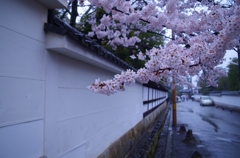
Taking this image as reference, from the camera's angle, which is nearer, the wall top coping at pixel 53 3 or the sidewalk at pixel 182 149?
the wall top coping at pixel 53 3

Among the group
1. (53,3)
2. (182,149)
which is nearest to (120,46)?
(182,149)

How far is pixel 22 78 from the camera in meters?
2.28

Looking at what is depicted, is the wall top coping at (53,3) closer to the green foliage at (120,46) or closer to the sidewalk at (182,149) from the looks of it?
the green foliage at (120,46)

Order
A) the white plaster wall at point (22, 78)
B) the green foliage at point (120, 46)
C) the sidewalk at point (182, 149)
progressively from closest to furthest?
the white plaster wall at point (22, 78) < the sidewalk at point (182, 149) < the green foliage at point (120, 46)

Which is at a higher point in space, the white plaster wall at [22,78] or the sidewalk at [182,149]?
the white plaster wall at [22,78]

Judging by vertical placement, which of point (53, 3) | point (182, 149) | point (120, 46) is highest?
point (120, 46)

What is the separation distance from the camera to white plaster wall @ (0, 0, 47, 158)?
6.78ft

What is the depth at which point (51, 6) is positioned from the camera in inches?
112

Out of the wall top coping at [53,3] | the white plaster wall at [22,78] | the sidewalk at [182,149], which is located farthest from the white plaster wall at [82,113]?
the sidewalk at [182,149]

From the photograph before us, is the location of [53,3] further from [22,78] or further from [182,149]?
[182,149]

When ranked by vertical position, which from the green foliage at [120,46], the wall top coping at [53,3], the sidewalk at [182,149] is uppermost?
the green foliage at [120,46]

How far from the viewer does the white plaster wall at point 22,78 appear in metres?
2.07

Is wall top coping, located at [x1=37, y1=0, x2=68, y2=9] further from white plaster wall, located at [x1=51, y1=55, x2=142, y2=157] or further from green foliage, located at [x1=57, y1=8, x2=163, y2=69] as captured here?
green foliage, located at [x1=57, y1=8, x2=163, y2=69]

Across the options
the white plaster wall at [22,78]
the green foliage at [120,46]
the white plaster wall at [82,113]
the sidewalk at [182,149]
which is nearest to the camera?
the white plaster wall at [22,78]
